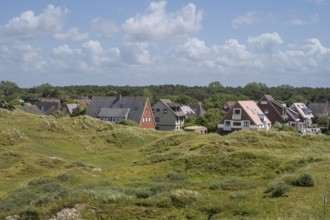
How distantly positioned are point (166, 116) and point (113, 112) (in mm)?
12198

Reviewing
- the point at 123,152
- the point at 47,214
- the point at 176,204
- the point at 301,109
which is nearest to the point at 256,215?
the point at 176,204

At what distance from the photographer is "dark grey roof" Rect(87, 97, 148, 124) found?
271ft

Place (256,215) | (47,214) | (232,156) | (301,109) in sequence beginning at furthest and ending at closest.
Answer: (301,109) < (232,156) < (47,214) < (256,215)

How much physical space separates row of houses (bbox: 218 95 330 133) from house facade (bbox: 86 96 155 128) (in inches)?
570

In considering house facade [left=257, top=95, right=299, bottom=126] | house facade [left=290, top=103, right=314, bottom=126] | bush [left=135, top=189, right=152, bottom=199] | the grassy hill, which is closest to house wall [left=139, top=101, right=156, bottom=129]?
house facade [left=257, top=95, right=299, bottom=126]

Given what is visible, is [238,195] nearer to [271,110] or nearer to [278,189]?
[278,189]

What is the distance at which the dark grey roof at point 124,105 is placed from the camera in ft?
271

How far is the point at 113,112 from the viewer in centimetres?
8581

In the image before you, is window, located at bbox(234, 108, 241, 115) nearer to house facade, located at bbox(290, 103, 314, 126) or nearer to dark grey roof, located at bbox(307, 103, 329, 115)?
house facade, located at bbox(290, 103, 314, 126)

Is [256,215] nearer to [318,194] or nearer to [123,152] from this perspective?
[318,194]

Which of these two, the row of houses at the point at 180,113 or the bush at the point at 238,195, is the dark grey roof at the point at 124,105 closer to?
the row of houses at the point at 180,113

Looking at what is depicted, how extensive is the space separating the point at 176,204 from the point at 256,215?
3.65m

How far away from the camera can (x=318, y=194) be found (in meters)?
19.7

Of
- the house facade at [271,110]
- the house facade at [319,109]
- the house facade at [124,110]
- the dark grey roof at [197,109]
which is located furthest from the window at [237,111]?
the house facade at [319,109]
